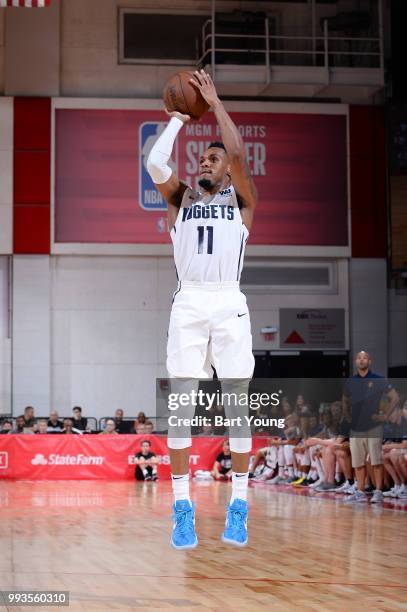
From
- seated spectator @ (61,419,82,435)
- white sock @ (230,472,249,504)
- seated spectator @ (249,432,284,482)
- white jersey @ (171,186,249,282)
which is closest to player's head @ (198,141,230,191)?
white jersey @ (171,186,249,282)

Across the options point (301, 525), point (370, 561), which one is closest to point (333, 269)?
point (301, 525)

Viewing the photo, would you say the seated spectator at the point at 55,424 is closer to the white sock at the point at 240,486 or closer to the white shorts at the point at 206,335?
the white sock at the point at 240,486

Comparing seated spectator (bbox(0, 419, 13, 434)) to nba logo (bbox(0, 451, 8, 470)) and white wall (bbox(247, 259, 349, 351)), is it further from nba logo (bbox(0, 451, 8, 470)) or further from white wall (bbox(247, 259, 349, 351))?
white wall (bbox(247, 259, 349, 351))

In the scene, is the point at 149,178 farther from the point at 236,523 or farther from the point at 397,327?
the point at 236,523

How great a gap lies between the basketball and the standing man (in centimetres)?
600

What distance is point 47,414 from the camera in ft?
73.8

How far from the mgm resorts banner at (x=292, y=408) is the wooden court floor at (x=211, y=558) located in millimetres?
927

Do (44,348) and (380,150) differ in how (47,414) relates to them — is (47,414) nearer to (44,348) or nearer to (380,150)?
(44,348)

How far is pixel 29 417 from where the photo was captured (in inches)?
811

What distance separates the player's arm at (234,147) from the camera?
217 inches

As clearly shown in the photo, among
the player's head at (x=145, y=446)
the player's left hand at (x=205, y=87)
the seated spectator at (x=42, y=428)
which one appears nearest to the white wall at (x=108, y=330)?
the seated spectator at (x=42, y=428)

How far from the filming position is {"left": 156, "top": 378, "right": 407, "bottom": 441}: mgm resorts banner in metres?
5.72

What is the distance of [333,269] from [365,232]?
3.87 feet

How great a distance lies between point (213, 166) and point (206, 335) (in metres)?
1.01
